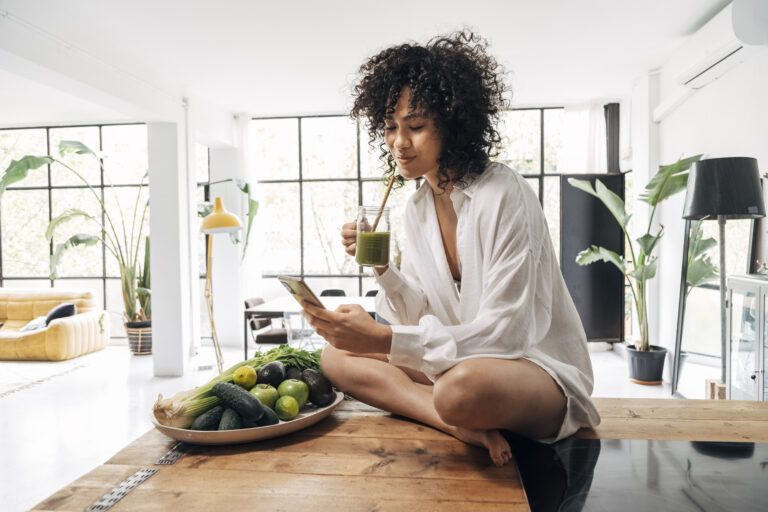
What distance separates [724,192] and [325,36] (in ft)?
10.9

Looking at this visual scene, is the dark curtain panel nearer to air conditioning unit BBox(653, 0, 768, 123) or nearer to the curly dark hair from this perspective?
air conditioning unit BBox(653, 0, 768, 123)

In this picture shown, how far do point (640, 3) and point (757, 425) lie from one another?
11.0 feet

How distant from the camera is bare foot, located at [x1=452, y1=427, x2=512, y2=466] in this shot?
1.49m

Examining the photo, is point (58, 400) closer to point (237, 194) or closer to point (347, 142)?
point (237, 194)

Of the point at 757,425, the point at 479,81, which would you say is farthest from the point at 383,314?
the point at 757,425

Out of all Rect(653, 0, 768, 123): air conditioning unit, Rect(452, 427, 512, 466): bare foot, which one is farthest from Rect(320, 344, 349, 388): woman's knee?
Rect(653, 0, 768, 123): air conditioning unit

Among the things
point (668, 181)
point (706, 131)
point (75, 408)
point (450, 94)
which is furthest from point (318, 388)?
point (706, 131)

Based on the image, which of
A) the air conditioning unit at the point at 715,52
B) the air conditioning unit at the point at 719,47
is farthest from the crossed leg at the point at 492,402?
the air conditioning unit at the point at 715,52

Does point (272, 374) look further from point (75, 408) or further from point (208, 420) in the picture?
point (75, 408)

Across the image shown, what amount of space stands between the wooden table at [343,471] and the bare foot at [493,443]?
0.09 ft

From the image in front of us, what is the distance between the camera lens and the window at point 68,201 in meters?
7.93

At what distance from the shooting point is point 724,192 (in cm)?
343

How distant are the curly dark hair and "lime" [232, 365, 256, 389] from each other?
2.87 feet

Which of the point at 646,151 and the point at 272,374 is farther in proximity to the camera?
the point at 646,151
